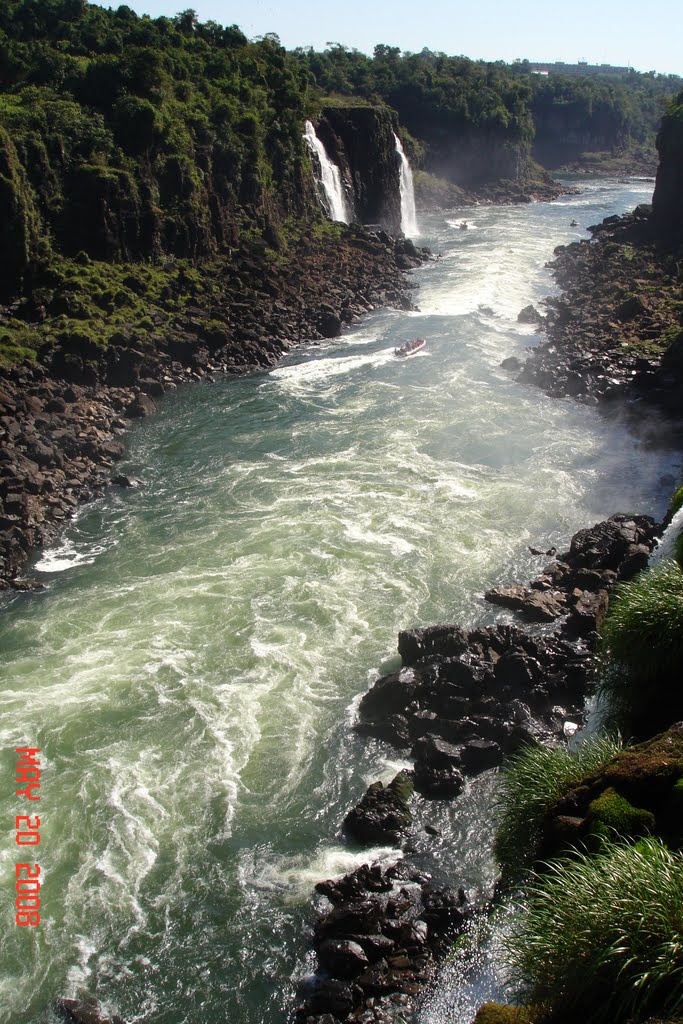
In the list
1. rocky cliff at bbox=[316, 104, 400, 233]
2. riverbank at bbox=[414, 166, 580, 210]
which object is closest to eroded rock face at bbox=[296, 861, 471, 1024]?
rocky cliff at bbox=[316, 104, 400, 233]

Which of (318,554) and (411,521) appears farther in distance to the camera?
(411,521)

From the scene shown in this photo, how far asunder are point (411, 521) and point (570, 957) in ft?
70.1

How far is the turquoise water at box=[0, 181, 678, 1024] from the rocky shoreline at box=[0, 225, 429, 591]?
1.48m

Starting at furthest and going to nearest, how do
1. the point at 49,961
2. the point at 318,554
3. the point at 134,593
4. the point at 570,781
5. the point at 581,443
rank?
the point at 581,443 < the point at 318,554 < the point at 134,593 < the point at 49,961 < the point at 570,781

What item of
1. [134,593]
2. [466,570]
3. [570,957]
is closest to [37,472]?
[134,593]

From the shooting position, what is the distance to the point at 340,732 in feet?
64.6

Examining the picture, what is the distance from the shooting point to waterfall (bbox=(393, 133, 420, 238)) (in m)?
92.8

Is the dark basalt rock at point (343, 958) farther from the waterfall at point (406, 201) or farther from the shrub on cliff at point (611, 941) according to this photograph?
the waterfall at point (406, 201)

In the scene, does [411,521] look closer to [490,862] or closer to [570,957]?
[490,862]

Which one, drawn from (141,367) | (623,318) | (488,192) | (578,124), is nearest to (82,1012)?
(141,367)

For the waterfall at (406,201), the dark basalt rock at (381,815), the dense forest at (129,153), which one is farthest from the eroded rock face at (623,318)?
the dark basalt rock at (381,815)

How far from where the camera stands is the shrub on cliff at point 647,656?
1488 centimetres

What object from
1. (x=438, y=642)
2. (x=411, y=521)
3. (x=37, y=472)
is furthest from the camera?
(x=37, y=472)

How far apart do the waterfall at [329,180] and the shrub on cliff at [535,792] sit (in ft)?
239
